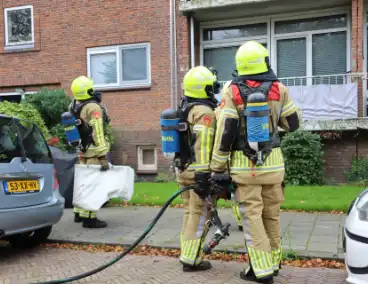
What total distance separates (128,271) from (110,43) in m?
8.79

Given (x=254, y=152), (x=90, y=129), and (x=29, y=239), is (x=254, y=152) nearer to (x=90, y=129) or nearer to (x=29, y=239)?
(x=90, y=129)

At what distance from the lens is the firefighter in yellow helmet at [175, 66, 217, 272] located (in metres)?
4.19

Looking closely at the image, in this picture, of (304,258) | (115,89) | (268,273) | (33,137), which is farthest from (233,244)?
(115,89)

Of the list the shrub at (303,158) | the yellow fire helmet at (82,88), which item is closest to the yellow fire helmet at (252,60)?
the yellow fire helmet at (82,88)

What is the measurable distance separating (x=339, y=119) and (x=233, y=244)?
5.87m

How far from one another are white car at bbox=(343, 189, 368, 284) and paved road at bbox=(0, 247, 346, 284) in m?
1.03

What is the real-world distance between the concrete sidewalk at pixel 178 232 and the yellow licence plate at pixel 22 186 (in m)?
1.13

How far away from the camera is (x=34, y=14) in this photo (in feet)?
42.2

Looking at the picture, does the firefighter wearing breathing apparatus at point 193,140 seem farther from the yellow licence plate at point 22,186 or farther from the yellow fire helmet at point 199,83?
the yellow licence plate at point 22,186

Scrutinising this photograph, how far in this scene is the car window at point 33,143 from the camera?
5.23 meters

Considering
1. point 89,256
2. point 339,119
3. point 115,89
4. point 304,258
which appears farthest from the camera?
point 115,89

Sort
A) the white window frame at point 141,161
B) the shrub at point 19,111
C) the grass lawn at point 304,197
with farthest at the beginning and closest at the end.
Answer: the white window frame at point 141,161, the shrub at point 19,111, the grass lawn at point 304,197

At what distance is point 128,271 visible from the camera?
15.1ft

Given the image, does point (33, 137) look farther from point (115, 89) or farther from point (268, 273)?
point (115, 89)
